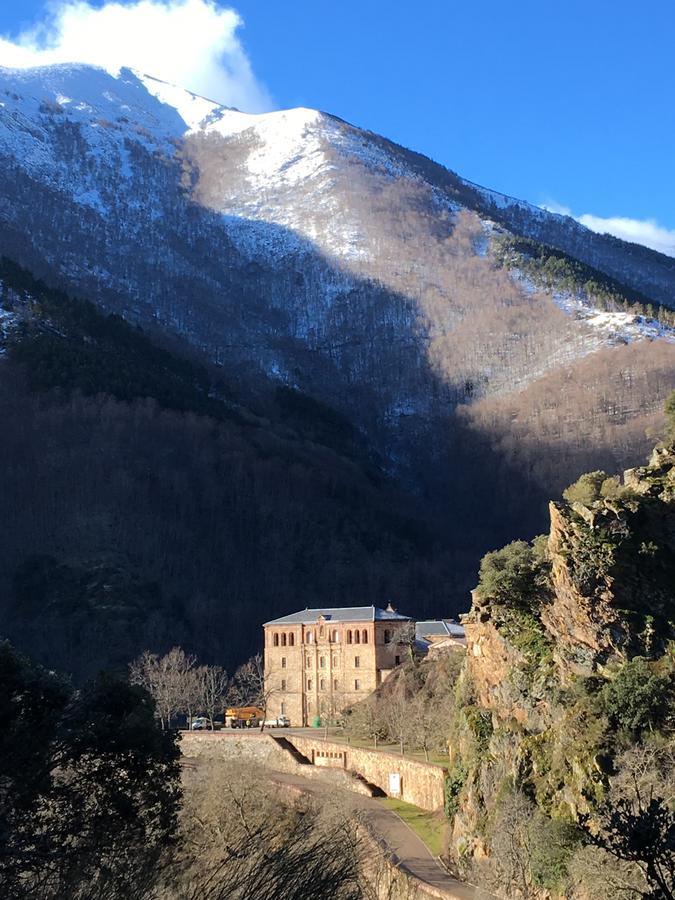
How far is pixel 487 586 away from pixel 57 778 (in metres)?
20.2

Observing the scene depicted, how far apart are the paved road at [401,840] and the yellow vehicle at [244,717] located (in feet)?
72.2

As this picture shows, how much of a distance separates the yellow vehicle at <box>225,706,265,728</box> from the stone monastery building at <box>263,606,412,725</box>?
1.38 m

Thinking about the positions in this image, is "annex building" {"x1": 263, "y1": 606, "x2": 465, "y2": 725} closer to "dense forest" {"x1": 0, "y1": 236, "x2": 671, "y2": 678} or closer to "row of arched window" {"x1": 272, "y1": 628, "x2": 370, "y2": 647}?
"row of arched window" {"x1": 272, "y1": 628, "x2": 370, "y2": 647}

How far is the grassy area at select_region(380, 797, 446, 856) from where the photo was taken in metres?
46.0

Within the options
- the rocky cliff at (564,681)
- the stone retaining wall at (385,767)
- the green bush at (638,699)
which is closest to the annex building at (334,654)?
the stone retaining wall at (385,767)

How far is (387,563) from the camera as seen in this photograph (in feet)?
465

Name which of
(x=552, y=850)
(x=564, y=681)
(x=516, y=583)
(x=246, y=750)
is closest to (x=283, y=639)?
(x=246, y=750)

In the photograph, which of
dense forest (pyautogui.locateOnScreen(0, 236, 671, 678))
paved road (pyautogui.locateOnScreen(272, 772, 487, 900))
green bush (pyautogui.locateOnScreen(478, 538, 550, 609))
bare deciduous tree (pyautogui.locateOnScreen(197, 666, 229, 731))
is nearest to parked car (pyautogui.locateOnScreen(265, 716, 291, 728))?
bare deciduous tree (pyautogui.locateOnScreen(197, 666, 229, 731))

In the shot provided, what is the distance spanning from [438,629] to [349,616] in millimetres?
7159

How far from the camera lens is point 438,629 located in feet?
281

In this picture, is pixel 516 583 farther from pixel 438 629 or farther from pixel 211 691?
pixel 211 691

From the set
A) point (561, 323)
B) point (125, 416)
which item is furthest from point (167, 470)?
point (561, 323)

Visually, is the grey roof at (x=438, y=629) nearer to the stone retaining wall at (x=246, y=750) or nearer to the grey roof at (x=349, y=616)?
the grey roof at (x=349, y=616)

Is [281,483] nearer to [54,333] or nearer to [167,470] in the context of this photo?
[167,470]
